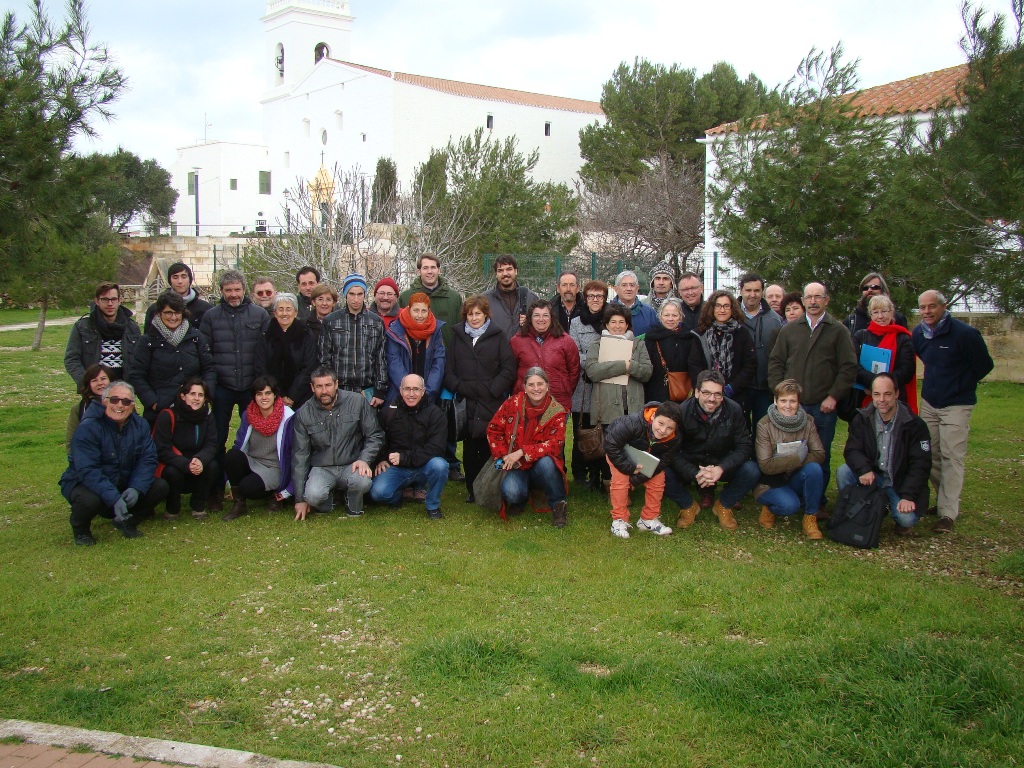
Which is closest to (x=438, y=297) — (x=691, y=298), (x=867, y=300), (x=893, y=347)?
(x=691, y=298)

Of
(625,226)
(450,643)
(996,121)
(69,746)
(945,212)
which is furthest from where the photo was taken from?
(625,226)

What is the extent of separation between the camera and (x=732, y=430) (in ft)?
23.0

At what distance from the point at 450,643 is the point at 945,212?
4399 mm

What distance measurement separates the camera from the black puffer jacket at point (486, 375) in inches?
296

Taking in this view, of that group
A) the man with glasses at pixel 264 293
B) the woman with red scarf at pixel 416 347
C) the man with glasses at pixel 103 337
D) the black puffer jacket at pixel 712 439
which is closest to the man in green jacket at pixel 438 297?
the woman with red scarf at pixel 416 347

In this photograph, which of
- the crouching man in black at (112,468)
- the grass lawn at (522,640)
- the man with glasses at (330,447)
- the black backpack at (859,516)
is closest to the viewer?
the grass lawn at (522,640)

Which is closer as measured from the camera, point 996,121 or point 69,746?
point 69,746

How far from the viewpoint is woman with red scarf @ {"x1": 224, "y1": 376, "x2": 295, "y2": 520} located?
292 inches

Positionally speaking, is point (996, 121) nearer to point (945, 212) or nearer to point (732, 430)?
point (945, 212)

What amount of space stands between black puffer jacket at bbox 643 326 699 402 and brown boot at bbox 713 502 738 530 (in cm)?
107

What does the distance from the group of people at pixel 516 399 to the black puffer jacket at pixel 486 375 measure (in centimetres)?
2

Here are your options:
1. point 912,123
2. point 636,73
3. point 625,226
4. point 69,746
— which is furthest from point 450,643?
point 636,73

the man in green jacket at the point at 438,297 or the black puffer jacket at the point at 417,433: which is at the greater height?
the man in green jacket at the point at 438,297

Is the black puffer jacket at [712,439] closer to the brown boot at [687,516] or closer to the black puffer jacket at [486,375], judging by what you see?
the brown boot at [687,516]
